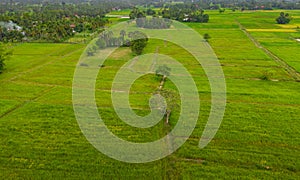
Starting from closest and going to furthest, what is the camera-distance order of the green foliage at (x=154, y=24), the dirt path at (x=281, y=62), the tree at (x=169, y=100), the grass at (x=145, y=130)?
the grass at (x=145, y=130), the tree at (x=169, y=100), the dirt path at (x=281, y=62), the green foliage at (x=154, y=24)

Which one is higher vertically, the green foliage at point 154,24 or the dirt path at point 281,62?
the green foliage at point 154,24

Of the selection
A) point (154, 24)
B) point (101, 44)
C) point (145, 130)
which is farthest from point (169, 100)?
point (154, 24)

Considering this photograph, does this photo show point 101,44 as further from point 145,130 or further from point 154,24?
point 145,130

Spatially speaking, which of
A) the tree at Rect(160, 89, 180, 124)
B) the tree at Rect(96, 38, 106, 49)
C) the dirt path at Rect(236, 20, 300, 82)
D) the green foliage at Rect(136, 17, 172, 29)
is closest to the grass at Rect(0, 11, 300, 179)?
the tree at Rect(160, 89, 180, 124)

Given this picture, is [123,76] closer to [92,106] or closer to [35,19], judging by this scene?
[92,106]

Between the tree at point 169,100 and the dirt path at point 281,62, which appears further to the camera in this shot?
the dirt path at point 281,62

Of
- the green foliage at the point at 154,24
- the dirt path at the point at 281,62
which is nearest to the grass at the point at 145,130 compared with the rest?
the dirt path at the point at 281,62

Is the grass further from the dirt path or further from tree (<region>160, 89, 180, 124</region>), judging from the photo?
the dirt path

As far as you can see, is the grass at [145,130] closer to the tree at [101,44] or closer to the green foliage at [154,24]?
the tree at [101,44]

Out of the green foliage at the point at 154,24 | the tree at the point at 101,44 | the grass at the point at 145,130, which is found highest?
the green foliage at the point at 154,24
